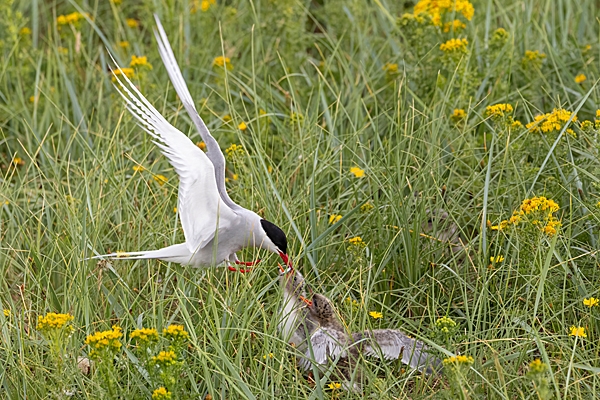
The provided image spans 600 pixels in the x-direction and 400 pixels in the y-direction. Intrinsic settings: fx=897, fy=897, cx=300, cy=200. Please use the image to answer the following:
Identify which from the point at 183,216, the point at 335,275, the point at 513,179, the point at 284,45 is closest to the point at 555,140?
the point at 513,179

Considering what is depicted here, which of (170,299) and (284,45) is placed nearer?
(170,299)

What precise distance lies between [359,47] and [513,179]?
181 centimetres

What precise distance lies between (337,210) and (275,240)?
570 mm

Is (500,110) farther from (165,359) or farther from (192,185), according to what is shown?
(165,359)

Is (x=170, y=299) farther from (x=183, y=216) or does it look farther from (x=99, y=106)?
(x=99, y=106)

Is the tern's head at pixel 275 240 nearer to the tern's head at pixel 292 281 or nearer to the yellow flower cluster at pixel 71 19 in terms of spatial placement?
the tern's head at pixel 292 281

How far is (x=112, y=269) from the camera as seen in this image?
372 centimetres

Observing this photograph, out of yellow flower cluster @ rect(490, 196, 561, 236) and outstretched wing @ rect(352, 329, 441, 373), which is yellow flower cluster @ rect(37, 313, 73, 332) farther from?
yellow flower cluster @ rect(490, 196, 561, 236)

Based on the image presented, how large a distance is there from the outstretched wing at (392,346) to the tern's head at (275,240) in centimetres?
51

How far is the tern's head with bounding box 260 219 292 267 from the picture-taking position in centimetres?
364

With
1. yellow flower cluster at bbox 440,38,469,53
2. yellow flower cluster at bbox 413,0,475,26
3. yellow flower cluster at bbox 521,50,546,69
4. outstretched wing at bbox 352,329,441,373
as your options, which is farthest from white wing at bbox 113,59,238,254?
yellow flower cluster at bbox 521,50,546,69

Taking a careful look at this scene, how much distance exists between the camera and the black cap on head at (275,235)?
11.9 ft

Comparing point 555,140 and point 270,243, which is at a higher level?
point 555,140

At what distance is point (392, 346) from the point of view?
3311 millimetres
